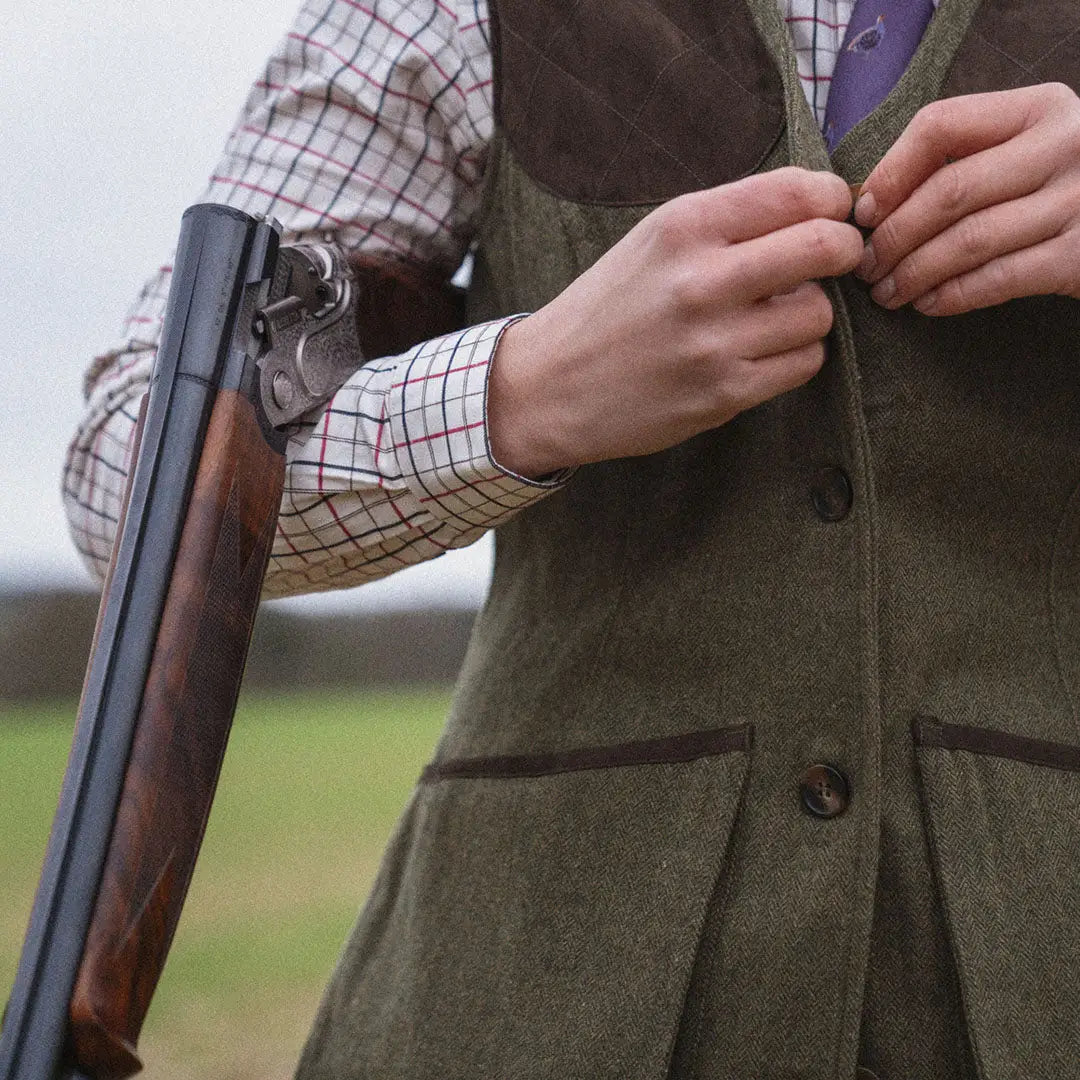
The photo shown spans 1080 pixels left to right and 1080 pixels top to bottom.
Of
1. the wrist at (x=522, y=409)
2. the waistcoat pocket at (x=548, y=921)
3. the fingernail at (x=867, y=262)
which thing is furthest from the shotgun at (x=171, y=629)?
the fingernail at (x=867, y=262)

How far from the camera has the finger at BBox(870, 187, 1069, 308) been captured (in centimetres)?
64

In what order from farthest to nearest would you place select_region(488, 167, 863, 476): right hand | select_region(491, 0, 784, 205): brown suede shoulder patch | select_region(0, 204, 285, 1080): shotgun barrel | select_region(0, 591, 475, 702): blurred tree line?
select_region(0, 591, 475, 702): blurred tree line → select_region(491, 0, 784, 205): brown suede shoulder patch → select_region(488, 167, 863, 476): right hand → select_region(0, 204, 285, 1080): shotgun barrel

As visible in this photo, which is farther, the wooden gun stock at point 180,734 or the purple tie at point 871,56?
the purple tie at point 871,56

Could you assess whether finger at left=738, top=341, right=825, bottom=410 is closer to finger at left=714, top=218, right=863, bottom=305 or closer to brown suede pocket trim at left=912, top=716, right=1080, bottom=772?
finger at left=714, top=218, right=863, bottom=305

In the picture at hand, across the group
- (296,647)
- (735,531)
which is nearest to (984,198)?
(735,531)

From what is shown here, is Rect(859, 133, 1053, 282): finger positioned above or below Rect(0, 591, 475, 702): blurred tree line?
above

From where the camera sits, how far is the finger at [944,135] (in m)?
0.63

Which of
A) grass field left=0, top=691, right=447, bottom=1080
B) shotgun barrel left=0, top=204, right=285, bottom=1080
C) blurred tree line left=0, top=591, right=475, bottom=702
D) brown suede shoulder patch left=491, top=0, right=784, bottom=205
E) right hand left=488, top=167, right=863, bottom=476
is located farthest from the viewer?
blurred tree line left=0, top=591, right=475, bottom=702

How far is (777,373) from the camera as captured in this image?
66 cm

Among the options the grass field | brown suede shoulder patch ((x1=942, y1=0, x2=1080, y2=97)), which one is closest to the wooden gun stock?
the grass field

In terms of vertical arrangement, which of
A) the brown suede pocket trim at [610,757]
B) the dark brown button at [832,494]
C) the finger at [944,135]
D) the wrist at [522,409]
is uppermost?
the finger at [944,135]

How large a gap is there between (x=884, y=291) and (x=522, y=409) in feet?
A: 0.69

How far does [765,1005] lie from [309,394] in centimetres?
44

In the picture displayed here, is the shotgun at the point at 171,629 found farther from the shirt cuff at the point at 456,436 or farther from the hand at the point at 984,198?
the hand at the point at 984,198
